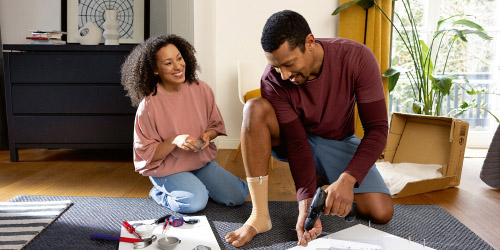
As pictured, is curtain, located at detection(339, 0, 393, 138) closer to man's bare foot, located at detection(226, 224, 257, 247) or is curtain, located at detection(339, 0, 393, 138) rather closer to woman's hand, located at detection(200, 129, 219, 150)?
woman's hand, located at detection(200, 129, 219, 150)

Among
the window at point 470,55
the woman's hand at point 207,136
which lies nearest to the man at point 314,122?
the woman's hand at point 207,136

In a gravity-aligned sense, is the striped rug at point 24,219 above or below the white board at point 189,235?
below

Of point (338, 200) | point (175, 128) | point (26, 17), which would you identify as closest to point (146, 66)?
point (175, 128)

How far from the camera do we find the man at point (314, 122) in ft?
4.42

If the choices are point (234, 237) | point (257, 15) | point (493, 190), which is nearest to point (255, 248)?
point (234, 237)

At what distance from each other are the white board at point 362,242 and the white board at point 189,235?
0.30 metres

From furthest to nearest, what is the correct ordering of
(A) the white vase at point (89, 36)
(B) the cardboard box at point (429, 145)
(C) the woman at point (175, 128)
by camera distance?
1. (A) the white vase at point (89, 36)
2. (B) the cardboard box at point (429, 145)
3. (C) the woman at point (175, 128)

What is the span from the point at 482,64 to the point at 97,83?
3055 millimetres

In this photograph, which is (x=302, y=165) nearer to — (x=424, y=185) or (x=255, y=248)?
(x=255, y=248)

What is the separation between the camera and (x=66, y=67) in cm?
269

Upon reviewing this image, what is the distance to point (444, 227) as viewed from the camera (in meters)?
1.61

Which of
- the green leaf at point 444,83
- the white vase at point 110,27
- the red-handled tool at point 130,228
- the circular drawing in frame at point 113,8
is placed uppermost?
the circular drawing in frame at point 113,8

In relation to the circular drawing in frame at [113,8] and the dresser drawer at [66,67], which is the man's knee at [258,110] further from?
the circular drawing in frame at [113,8]

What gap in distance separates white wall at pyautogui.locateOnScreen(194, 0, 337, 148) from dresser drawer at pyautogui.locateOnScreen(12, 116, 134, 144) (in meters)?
0.79
